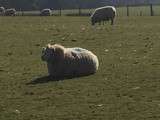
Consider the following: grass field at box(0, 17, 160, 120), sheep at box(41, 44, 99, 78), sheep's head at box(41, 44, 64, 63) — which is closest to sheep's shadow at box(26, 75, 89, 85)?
grass field at box(0, 17, 160, 120)

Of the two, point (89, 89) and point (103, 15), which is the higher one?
point (89, 89)

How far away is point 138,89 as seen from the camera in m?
13.2

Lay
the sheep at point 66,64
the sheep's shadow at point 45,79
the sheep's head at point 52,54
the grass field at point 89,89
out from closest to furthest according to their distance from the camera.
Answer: the grass field at point 89,89
the sheep's shadow at point 45,79
the sheep's head at point 52,54
the sheep at point 66,64

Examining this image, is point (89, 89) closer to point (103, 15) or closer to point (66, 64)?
point (66, 64)

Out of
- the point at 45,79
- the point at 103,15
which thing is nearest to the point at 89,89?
the point at 45,79

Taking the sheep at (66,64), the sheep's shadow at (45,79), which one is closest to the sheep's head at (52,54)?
the sheep at (66,64)

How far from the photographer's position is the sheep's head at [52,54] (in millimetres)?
15562

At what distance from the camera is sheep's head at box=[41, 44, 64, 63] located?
15.6 metres

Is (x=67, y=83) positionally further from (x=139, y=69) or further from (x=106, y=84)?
(x=139, y=69)

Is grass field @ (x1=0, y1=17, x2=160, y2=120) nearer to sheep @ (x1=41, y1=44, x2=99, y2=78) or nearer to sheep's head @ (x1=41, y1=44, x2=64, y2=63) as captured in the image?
sheep @ (x1=41, y1=44, x2=99, y2=78)

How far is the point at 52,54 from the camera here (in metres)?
15.6

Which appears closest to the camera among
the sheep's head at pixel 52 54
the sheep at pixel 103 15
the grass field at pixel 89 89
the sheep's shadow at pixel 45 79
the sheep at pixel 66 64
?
the grass field at pixel 89 89

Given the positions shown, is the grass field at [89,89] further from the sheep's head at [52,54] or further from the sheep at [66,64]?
the sheep's head at [52,54]

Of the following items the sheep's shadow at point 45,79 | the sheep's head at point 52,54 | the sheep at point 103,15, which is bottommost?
the sheep at point 103,15
